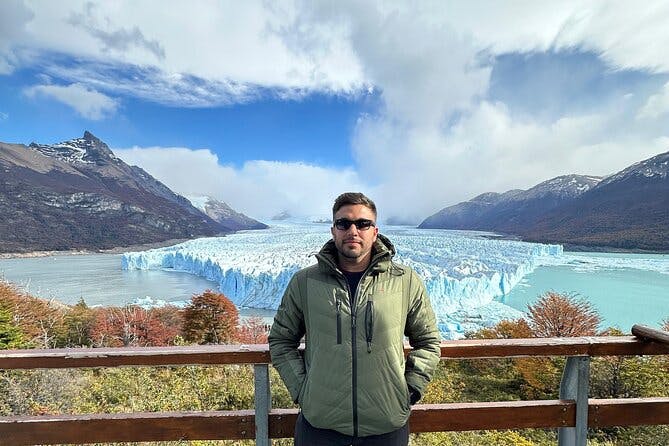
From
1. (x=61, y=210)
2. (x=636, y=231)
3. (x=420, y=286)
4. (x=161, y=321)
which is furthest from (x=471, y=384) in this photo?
(x=61, y=210)

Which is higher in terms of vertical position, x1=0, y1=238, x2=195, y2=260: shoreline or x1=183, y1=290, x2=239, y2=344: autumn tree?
x1=0, y1=238, x2=195, y2=260: shoreline

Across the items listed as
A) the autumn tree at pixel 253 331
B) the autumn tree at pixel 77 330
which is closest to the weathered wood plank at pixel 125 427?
the autumn tree at pixel 253 331

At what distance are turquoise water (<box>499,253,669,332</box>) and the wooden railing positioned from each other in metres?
20.3

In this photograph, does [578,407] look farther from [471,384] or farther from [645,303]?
[645,303]

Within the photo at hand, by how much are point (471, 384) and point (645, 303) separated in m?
18.6

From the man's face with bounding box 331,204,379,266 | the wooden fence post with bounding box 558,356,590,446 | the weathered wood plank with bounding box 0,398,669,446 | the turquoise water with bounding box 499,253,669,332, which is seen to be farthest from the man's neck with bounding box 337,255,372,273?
the turquoise water with bounding box 499,253,669,332

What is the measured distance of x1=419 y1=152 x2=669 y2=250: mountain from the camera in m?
53.4

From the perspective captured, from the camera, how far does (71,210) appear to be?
246ft

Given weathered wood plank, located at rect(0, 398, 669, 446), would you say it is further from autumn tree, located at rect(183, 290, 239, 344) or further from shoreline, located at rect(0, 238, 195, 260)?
shoreline, located at rect(0, 238, 195, 260)

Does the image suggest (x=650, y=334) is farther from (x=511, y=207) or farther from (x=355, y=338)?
(x=511, y=207)

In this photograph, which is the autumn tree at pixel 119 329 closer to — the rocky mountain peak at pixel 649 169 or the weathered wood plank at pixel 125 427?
the weathered wood plank at pixel 125 427

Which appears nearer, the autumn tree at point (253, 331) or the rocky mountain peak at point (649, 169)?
the autumn tree at point (253, 331)

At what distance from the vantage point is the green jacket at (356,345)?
124cm

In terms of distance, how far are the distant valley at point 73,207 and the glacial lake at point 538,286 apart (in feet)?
90.7
